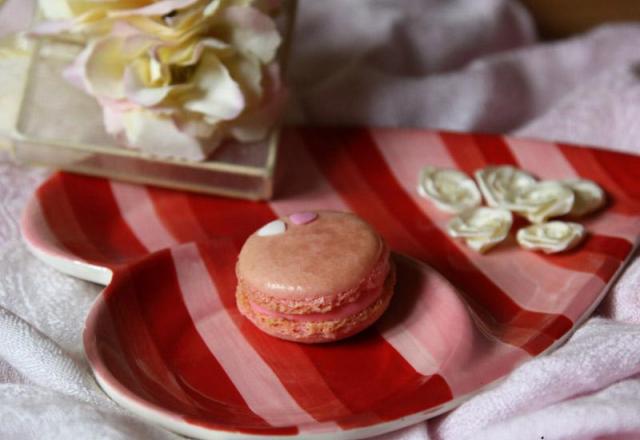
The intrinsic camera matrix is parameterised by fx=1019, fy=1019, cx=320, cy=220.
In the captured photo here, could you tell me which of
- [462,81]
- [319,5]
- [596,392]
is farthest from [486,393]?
[319,5]

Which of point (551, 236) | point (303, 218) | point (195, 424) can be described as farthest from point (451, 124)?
point (195, 424)

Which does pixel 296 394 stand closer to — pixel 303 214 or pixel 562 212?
pixel 303 214

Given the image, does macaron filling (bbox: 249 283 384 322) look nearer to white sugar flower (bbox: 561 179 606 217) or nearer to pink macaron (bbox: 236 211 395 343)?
pink macaron (bbox: 236 211 395 343)

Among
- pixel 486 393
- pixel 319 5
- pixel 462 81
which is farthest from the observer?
pixel 319 5

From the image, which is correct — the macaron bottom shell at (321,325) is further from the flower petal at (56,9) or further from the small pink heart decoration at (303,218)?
the flower petal at (56,9)

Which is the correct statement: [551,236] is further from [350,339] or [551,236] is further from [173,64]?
[173,64]

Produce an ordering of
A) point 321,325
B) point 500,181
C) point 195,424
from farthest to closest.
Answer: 1. point 500,181
2. point 321,325
3. point 195,424

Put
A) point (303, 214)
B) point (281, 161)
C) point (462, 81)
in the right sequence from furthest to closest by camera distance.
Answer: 1. point (462, 81)
2. point (281, 161)
3. point (303, 214)
